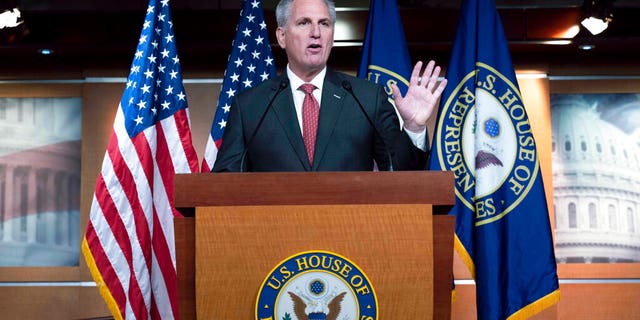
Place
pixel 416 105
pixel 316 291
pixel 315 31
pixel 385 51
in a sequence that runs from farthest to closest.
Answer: pixel 385 51
pixel 315 31
pixel 416 105
pixel 316 291

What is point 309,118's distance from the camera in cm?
254

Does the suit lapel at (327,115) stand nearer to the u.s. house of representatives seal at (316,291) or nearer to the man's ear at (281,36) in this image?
the man's ear at (281,36)

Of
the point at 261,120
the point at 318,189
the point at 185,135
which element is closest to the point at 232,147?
the point at 261,120

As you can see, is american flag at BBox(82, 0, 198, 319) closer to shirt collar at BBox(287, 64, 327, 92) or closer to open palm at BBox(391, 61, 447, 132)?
shirt collar at BBox(287, 64, 327, 92)

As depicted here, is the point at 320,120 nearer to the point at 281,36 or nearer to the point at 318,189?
the point at 281,36

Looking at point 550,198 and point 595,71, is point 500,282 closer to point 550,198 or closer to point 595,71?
point 550,198

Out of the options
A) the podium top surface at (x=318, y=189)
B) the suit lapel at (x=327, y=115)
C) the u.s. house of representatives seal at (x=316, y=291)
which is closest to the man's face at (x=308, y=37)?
the suit lapel at (x=327, y=115)

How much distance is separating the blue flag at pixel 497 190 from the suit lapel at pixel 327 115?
1.65 m

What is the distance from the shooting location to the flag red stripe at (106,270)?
3867 mm

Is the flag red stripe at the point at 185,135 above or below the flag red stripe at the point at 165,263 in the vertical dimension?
above

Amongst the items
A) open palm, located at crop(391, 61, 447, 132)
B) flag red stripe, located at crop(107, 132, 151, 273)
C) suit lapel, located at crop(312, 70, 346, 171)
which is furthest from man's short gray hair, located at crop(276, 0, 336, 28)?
flag red stripe, located at crop(107, 132, 151, 273)

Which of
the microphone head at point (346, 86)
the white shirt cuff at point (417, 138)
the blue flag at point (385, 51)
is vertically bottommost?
the white shirt cuff at point (417, 138)

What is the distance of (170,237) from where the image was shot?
4.16m

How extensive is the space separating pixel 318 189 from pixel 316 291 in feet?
0.81
